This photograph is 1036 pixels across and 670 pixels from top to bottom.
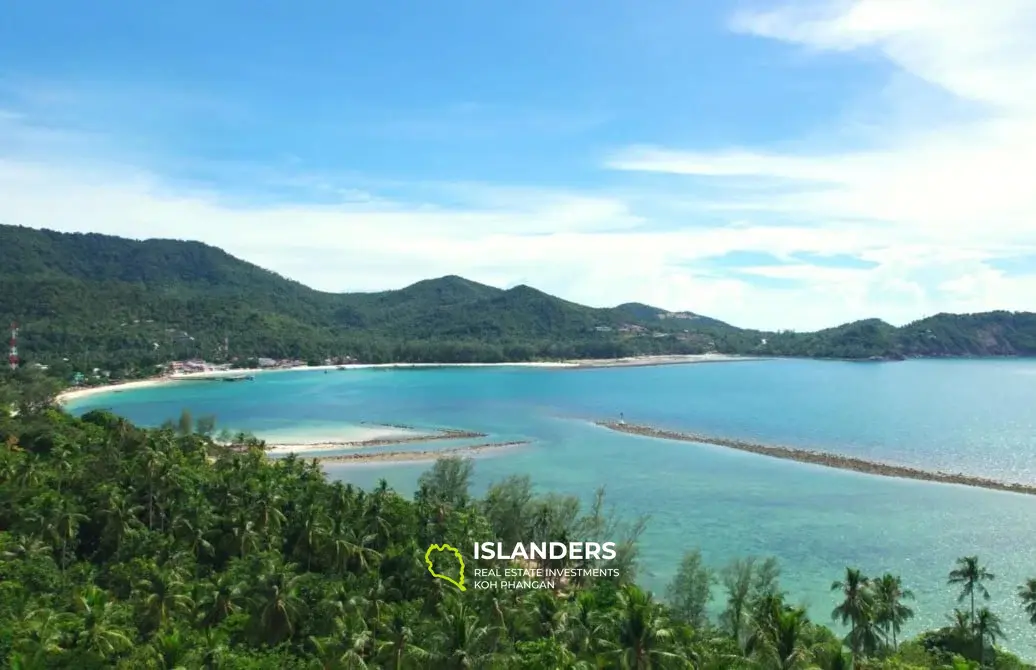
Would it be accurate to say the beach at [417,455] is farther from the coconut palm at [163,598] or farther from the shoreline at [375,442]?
the coconut palm at [163,598]

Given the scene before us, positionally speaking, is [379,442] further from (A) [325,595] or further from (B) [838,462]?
(A) [325,595]

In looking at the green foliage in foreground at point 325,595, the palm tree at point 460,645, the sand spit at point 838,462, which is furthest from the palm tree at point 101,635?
the sand spit at point 838,462

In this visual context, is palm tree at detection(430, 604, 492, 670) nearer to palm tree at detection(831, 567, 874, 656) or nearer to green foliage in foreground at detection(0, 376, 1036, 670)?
green foliage in foreground at detection(0, 376, 1036, 670)

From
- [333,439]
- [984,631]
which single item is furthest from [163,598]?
[333,439]

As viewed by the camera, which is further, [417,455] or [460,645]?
[417,455]

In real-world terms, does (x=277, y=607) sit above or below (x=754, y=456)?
above

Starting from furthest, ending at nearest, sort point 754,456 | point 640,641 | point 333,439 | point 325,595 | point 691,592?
point 333,439 → point 754,456 → point 691,592 → point 325,595 → point 640,641

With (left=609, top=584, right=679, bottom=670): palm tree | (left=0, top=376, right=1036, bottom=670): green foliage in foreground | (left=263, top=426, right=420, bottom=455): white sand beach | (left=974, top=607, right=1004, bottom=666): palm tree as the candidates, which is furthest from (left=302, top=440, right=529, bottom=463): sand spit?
(left=609, top=584, right=679, bottom=670): palm tree

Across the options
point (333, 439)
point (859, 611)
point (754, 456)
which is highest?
point (859, 611)
